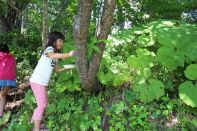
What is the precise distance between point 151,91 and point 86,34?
4.02ft

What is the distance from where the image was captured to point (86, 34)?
15.2 ft

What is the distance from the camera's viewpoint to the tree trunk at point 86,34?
14.6ft

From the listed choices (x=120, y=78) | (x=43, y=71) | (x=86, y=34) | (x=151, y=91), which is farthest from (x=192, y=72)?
(x=43, y=71)

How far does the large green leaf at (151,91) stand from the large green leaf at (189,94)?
0.34m

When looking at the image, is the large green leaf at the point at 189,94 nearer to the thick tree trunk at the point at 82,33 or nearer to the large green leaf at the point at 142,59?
the large green leaf at the point at 142,59

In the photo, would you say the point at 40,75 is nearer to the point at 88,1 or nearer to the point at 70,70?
the point at 70,70

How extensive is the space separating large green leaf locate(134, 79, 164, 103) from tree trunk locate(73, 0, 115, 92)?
784 millimetres

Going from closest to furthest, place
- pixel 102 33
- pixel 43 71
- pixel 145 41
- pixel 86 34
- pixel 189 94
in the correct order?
pixel 189 94 → pixel 86 34 → pixel 102 33 → pixel 145 41 → pixel 43 71

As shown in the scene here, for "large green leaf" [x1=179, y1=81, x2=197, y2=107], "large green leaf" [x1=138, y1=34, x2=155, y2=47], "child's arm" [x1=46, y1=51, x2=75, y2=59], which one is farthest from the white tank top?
"large green leaf" [x1=179, y1=81, x2=197, y2=107]

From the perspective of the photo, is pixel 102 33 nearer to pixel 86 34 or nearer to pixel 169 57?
pixel 86 34

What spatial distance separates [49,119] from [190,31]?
108 inches

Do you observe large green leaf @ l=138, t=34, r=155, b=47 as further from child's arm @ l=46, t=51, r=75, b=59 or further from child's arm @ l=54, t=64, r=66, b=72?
child's arm @ l=54, t=64, r=66, b=72

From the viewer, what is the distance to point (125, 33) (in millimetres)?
5352

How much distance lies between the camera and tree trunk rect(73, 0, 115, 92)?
14.6 ft
